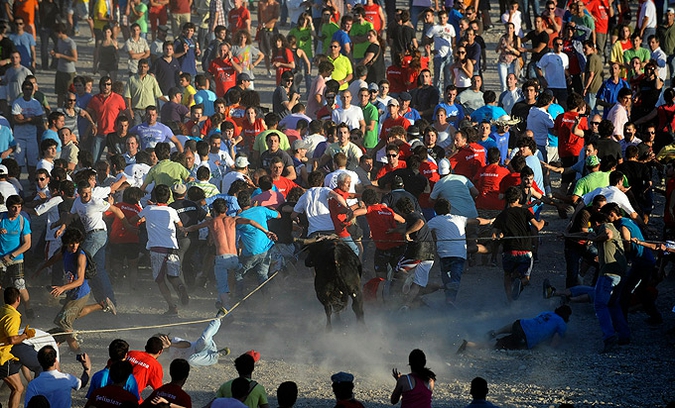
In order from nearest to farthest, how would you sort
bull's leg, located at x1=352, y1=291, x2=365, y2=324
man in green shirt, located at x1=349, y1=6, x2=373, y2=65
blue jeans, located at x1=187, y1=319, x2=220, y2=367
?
1. blue jeans, located at x1=187, y1=319, x2=220, y2=367
2. bull's leg, located at x1=352, y1=291, x2=365, y2=324
3. man in green shirt, located at x1=349, y1=6, x2=373, y2=65

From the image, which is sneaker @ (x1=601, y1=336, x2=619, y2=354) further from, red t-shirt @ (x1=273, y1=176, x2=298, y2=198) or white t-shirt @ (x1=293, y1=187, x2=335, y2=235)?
red t-shirt @ (x1=273, y1=176, x2=298, y2=198)

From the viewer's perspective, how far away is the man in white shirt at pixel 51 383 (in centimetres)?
976

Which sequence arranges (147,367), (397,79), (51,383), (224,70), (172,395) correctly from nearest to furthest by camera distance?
(172,395), (51,383), (147,367), (397,79), (224,70)

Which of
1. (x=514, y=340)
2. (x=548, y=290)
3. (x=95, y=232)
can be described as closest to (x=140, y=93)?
(x=95, y=232)

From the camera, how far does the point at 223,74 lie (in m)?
19.2

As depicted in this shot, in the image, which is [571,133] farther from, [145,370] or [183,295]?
[145,370]

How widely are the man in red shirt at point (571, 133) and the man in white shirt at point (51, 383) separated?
8.46 metres

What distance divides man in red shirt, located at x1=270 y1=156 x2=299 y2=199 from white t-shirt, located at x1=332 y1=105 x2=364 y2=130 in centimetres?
229

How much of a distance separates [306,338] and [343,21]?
844 cm

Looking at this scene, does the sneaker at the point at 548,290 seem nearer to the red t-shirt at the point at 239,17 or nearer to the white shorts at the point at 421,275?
the white shorts at the point at 421,275

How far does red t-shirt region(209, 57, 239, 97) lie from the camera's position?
19.2 meters

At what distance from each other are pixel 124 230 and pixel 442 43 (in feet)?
26.8

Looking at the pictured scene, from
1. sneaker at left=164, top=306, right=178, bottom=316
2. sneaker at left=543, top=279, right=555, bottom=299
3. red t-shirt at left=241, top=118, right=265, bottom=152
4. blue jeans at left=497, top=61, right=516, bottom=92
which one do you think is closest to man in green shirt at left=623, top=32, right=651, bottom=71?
blue jeans at left=497, top=61, right=516, bottom=92

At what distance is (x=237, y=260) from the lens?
1345cm
